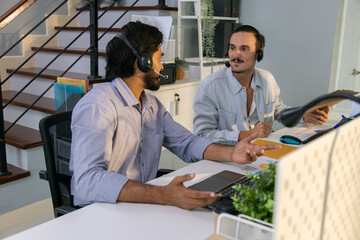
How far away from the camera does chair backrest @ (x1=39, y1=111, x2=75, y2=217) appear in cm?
150

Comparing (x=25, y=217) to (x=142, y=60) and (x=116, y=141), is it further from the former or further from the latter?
(x=142, y=60)

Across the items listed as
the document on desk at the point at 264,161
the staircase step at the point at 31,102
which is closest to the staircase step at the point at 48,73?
the staircase step at the point at 31,102

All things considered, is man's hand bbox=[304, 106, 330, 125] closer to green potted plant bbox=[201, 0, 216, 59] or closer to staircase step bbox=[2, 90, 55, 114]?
green potted plant bbox=[201, 0, 216, 59]

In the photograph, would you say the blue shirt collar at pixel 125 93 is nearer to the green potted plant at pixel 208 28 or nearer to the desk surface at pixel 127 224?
the desk surface at pixel 127 224

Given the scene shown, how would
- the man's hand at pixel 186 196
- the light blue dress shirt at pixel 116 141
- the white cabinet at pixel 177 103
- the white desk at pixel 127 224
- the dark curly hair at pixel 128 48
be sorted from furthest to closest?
1. the white cabinet at pixel 177 103
2. the dark curly hair at pixel 128 48
3. the light blue dress shirt at pixel 116 141
4. the man's hand at pixel 186 196
5. the white desk at pixel 127 224

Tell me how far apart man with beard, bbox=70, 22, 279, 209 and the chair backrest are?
5cm

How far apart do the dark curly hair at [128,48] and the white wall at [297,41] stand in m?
2.56

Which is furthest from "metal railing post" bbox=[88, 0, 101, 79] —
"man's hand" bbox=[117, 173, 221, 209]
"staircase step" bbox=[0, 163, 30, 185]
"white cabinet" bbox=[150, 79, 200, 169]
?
"man's hand" bbox=[117, 173, 221, 209]

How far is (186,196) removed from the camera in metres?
1.20

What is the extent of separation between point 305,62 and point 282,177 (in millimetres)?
3563

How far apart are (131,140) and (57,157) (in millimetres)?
301

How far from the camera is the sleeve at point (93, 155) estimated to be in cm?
126

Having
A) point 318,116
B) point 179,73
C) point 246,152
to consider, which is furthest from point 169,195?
point 179,73

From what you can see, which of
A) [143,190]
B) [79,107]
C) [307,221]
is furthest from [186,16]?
[307,221]
